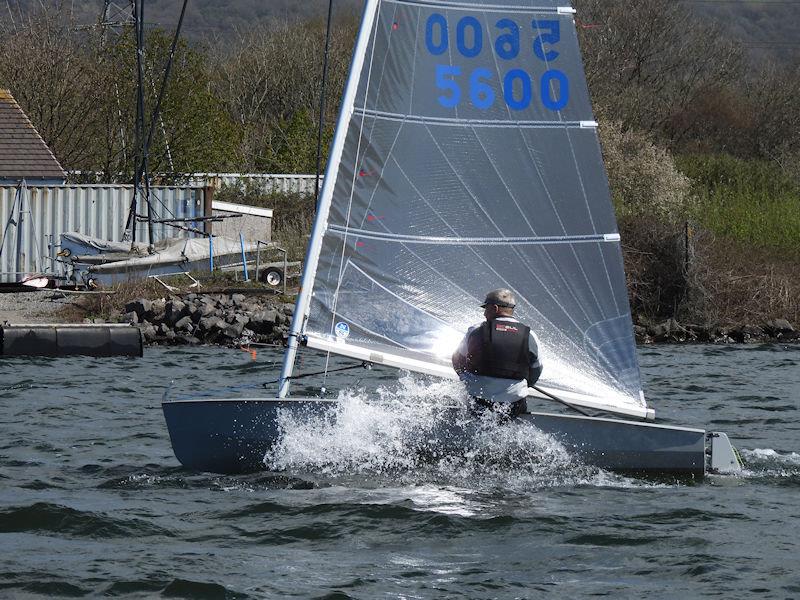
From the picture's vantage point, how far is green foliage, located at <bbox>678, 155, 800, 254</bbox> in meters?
28.4

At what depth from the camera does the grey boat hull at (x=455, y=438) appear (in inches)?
388

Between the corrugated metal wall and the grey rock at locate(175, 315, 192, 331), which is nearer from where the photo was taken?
the grey rock at locate(175, 315, 192, 331)

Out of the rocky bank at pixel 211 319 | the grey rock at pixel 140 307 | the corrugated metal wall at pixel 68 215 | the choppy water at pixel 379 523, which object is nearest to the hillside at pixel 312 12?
the corrugated metal wall at pixel 68 215

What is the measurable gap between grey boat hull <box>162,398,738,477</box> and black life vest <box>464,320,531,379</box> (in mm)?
372

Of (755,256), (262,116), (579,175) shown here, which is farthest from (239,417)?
(262,116)

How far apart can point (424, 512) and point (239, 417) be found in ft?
5.06

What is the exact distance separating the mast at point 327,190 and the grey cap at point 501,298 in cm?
130

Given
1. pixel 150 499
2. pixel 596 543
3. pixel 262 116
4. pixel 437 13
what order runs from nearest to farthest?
1. pixel 596 543
2. pixel 150 499
3. pixel 437 13
4. pixel 262 116

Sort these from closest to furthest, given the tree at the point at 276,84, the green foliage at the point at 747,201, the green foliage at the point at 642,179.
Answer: the green foliage at the point at 747,201
the green foliage at the point at 642,179
the tree at the point at 276,84

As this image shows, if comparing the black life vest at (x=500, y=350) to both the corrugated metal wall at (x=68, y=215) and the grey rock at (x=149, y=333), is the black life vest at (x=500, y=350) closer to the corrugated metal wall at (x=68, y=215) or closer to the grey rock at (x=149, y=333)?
the grey rock at (x=149, y=333)

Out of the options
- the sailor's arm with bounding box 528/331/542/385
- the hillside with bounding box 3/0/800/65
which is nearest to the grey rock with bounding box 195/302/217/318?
the sailor's arm with bounding box 528/331/542/385

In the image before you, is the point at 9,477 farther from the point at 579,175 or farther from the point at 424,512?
the point at 579,175

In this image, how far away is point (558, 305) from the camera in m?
10.9

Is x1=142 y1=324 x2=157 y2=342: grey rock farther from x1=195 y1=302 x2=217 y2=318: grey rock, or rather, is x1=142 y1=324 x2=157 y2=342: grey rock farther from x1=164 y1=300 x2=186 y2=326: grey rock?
x1=195 y1=302 x2=217 y2=318: grey rock
